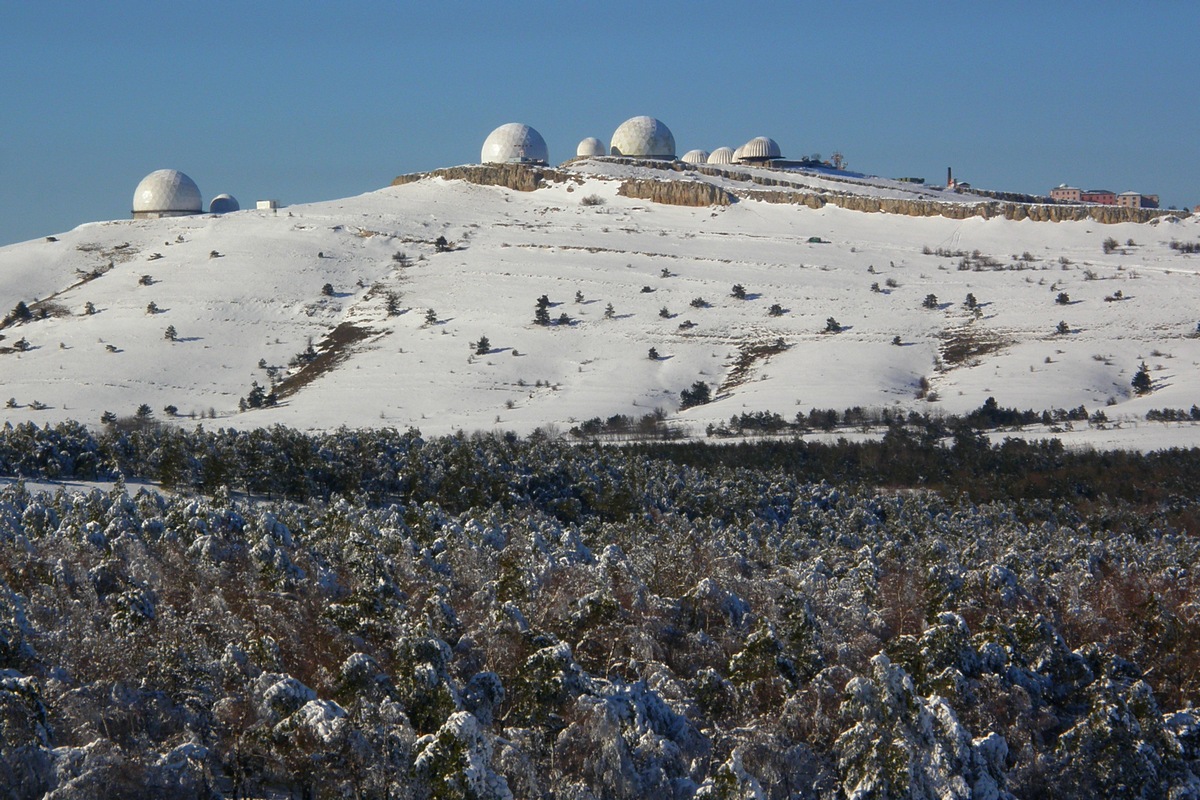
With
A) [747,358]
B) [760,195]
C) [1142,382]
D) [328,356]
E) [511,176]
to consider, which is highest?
[511,176]

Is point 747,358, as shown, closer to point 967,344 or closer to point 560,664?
point 967,344

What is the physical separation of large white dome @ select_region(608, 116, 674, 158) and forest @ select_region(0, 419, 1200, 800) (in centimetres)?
7108

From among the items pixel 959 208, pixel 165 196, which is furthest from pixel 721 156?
pixel 165 196

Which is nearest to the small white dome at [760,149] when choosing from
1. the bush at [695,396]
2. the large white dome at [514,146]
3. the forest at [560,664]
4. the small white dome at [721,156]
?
the small white dome at [721,156]

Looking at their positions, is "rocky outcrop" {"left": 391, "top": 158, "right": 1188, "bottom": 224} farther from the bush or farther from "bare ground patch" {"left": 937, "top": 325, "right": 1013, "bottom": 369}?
the bush

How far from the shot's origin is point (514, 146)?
8444cm

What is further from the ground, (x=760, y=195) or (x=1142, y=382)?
(x=760, y=195)

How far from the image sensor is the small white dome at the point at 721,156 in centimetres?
9639

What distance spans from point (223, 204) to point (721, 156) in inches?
1471

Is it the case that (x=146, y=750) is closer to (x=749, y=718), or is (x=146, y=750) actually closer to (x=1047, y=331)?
(x=749, y=718)

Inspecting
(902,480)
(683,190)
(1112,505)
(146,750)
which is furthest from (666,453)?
(683,190)

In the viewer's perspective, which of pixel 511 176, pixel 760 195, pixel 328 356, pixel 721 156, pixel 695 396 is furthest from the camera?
pixel 721 156

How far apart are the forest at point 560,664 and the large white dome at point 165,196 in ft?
197

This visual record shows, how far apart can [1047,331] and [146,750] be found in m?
44.8
